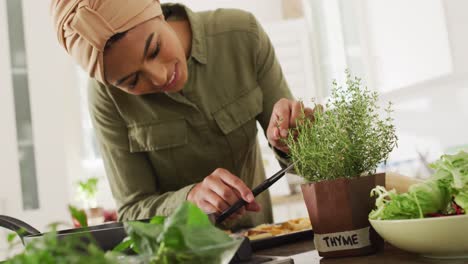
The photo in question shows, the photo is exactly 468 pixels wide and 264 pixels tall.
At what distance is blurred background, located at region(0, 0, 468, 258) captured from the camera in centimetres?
241

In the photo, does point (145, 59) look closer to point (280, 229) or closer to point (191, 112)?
point (191, 112)

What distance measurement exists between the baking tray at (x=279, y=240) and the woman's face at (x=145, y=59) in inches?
21.5

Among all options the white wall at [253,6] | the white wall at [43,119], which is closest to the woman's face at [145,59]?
the white wall at [43,119]

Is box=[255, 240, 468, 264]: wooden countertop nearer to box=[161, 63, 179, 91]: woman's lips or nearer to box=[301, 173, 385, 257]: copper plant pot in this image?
box=[301, 173, 385, 257]: copper plant pot

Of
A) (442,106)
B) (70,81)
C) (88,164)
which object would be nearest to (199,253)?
(442,106)

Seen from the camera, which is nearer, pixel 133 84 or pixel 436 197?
pixel 436 197

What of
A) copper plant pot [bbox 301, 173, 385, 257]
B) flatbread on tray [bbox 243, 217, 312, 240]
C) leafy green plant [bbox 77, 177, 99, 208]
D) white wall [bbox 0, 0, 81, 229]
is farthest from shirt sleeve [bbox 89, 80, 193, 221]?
white wall [bbox 0, 0, 81, 229]

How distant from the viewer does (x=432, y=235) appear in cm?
56

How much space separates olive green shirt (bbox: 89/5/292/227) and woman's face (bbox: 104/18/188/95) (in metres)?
0.21

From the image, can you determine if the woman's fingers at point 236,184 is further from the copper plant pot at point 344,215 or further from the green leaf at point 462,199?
the green leaf at point 462,199

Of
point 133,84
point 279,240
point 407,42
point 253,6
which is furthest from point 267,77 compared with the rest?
point 253,6

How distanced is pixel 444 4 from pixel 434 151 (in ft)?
2.64

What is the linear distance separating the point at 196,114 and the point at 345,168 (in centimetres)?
92

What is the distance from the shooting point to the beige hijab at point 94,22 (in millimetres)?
1172
